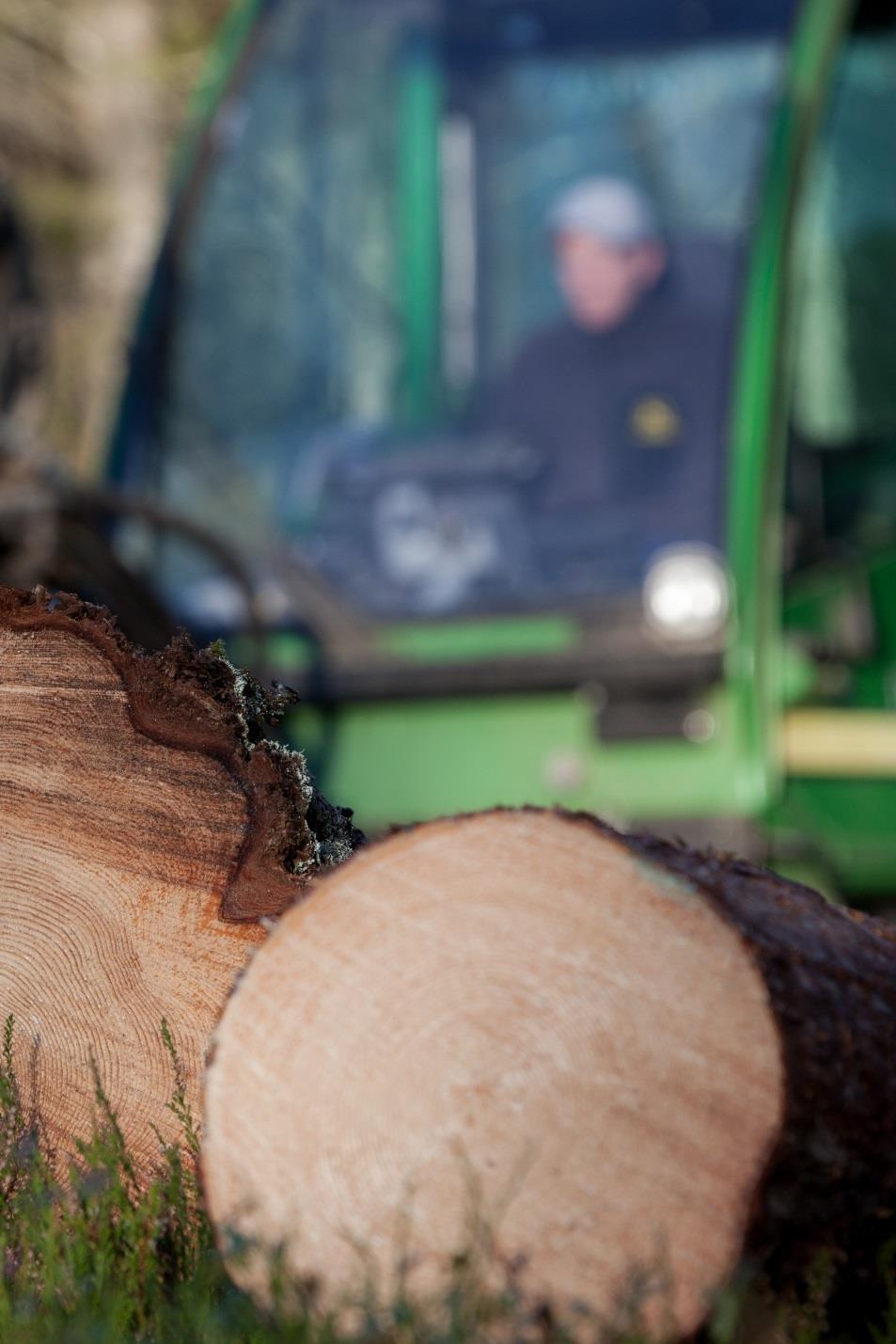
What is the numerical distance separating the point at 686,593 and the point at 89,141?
41.6 feet

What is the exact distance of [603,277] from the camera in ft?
18.7

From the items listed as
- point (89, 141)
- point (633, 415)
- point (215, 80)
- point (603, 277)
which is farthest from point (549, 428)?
point (89, 141)

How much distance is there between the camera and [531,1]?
19.6 feet

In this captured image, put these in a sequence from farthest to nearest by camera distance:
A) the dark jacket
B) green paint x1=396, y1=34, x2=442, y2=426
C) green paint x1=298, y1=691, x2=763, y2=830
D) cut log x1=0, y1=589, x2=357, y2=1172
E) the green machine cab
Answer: green paint x1=396, y1=34, x2=442, y2=426 → the dark jacket → the green machine cab → green paint x1=298, y1=691, x2=763, y2=830 → cut log x1=0, y1=589, x2=357, y2=1172

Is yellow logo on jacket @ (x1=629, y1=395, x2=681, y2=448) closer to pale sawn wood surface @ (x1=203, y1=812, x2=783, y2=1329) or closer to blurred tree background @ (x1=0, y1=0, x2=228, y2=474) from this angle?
pale sawn wood surface @ (x1=203, y1=812, x2=783, y2=1329)

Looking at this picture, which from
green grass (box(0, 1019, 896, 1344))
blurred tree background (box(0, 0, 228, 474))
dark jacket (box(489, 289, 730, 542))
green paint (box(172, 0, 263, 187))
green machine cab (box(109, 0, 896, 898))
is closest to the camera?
green grass (box(0, 1019, 896, 1344))

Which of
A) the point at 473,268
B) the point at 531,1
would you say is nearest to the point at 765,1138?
the point at 473,268

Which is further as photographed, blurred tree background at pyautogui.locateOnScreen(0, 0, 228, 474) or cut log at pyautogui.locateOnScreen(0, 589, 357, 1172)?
blurred tree background at pyautogui.locateOnScreen(0, 0, 228, 474)

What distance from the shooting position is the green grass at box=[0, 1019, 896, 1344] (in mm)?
1847

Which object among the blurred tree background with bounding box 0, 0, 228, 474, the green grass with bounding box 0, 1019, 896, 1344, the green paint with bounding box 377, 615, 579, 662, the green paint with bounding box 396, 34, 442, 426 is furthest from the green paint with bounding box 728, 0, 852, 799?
the blurred tree background with bounding box 0, 0, 228, 474

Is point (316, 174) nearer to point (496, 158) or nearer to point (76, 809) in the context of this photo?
point (496, 158)

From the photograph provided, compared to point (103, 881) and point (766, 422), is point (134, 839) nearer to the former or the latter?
point (103, 881)

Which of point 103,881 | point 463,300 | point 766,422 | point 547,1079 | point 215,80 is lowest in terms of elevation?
point 547,1079

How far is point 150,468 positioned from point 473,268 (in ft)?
3.64
